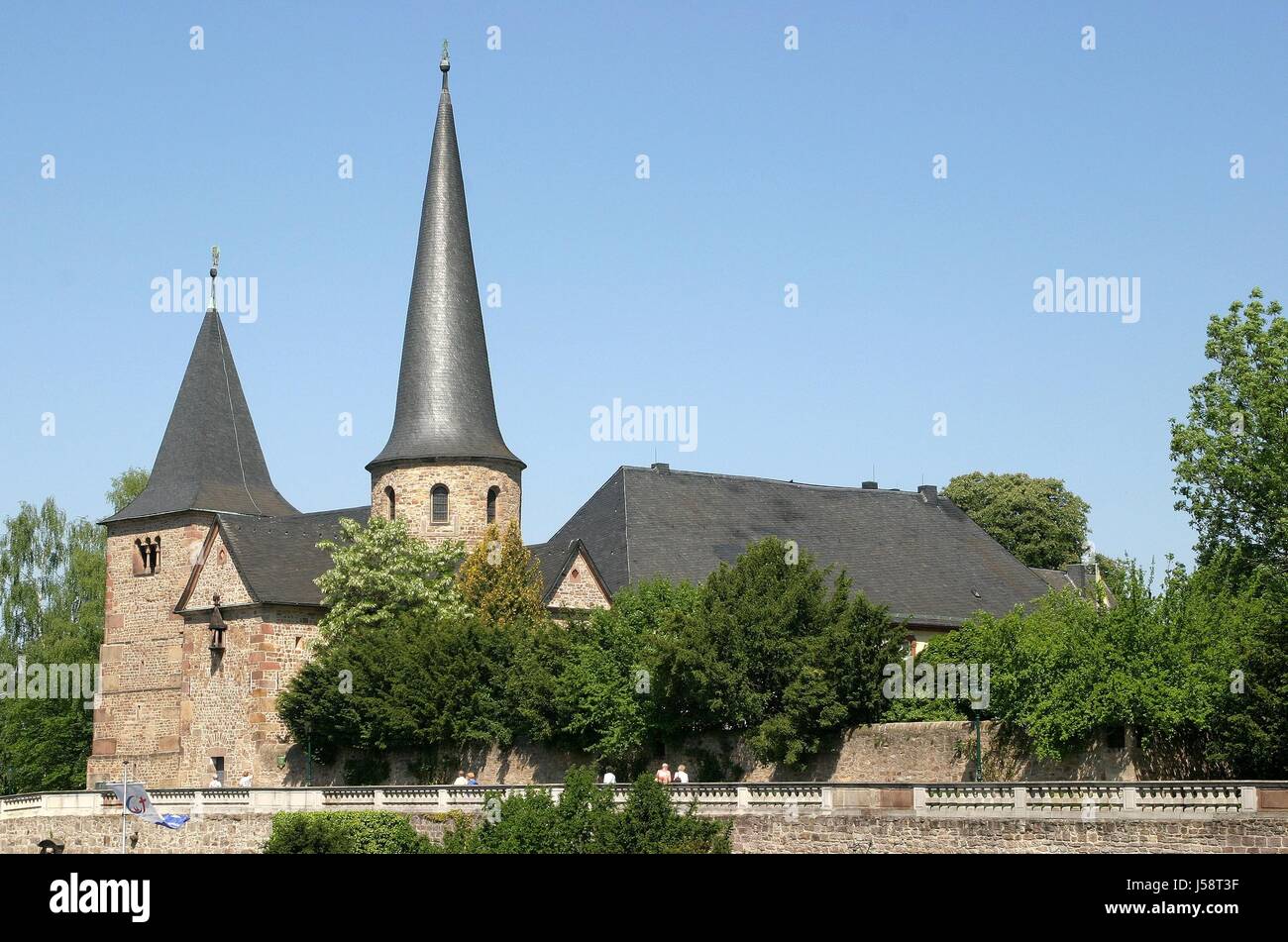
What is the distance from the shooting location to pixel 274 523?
5684cm

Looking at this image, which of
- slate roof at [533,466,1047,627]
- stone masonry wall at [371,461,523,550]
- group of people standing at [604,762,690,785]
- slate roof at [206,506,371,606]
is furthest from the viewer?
slate roof at [533,466,1047,627]

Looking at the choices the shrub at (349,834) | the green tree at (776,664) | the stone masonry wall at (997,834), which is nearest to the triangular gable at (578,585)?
the green tree at (776,664)

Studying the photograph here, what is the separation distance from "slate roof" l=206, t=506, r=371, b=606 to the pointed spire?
2604 millimetres

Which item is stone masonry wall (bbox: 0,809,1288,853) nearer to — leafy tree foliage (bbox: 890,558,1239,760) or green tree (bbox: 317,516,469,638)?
→ leafy tree foliage (bbox: 890,558,1239,760)

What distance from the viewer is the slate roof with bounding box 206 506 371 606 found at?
53844 mm

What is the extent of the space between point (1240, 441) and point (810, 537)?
19.4 meters

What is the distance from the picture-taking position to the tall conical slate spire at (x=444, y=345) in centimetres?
5497

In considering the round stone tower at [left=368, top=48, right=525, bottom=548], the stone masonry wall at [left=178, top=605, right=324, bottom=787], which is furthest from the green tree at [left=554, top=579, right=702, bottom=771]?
the stone masonry wall at [left=178, top=605, right=324, bottom=787]

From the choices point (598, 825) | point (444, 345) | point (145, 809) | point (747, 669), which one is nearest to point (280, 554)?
point (444, 345)

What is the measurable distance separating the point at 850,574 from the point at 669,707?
18.2 m

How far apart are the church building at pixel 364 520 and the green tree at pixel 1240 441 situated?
11.0 meters

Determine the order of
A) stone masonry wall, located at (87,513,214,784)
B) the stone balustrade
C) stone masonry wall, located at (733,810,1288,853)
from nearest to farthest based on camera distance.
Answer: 1. stone masonry wall, located at (733,810,1288,853)
2. the stone balustrade
3. stone masonry wall, located at (87,513,214,784)

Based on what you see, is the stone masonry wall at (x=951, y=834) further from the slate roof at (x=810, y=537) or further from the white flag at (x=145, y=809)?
the slate roof at (x=810, y=537)
